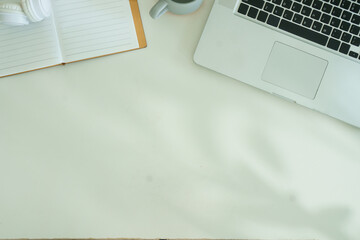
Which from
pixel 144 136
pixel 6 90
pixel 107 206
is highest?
pixel 6 90

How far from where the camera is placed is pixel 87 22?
67 cm

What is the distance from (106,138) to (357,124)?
506 millimetres

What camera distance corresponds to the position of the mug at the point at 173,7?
0.61 metres

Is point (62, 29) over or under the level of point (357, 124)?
over

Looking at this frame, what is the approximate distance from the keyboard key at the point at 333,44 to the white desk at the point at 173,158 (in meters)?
0.13

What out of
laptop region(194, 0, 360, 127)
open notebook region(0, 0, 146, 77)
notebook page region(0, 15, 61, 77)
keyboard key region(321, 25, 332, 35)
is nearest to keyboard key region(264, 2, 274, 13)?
laptop region(194, 0, 360, 127)

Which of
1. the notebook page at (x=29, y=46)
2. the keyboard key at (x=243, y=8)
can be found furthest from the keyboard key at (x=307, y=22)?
the notebook page at (x=29, y=46)

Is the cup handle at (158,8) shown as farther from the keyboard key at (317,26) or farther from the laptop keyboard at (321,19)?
the keyboard key at (317,26)

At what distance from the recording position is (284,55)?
0.64 meters

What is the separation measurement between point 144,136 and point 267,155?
26 centimetres

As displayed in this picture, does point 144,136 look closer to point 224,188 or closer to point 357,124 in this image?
point 224,188

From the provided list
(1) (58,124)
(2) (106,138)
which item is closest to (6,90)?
(1) (58,124)

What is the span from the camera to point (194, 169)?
2.19 ft

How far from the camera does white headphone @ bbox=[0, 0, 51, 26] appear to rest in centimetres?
60
